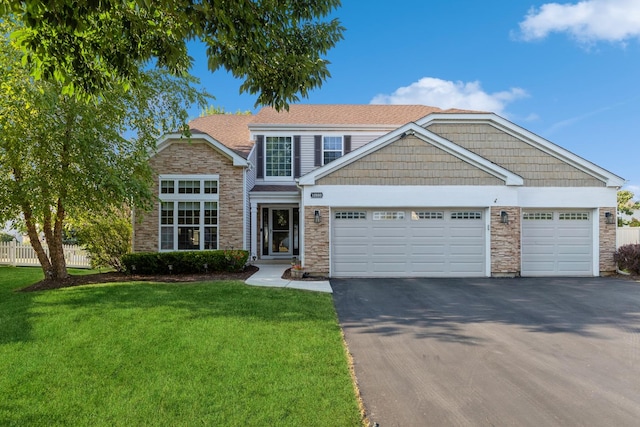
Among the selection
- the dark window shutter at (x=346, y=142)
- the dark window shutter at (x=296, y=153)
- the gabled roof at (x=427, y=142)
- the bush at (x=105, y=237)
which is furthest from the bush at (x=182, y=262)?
the dark window shutter at (x=346, y=142)

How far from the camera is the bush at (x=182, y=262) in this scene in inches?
522

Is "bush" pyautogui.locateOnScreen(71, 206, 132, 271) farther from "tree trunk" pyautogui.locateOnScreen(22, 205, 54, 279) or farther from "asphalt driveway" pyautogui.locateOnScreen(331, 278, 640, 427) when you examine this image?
"asphalt driveway" pyautogui.locateOnScreen(331, 278, 640, 427)

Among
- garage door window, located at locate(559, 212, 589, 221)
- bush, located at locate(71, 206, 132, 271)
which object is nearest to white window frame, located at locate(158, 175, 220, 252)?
bush, located at locate(71, 206, 132, 271)

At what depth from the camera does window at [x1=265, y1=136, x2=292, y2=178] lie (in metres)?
17.4

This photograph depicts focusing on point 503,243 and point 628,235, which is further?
point 628,235

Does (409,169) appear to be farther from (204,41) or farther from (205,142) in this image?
(204,41)

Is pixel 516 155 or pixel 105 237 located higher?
pixel 516 155

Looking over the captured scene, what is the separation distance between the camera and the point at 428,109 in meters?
19.9

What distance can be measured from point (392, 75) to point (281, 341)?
1103 cm

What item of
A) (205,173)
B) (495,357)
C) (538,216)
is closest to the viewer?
(495,357)

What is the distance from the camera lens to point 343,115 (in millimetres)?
Answer: 18688

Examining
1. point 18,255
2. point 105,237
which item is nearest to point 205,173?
point 105,237

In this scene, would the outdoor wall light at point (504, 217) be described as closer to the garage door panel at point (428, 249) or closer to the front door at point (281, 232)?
the garage door panel at point (428, 249)

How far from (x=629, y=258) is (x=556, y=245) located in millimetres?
2366
